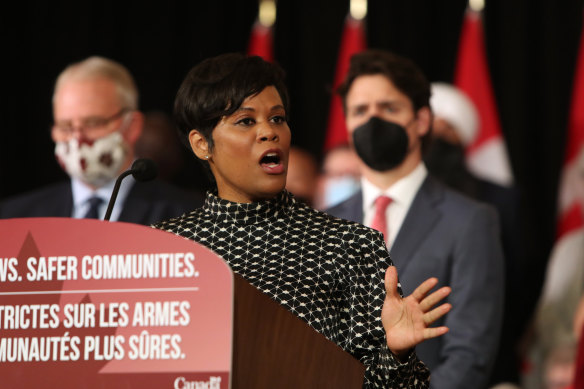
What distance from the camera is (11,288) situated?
6.18 ft

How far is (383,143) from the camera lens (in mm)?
3547

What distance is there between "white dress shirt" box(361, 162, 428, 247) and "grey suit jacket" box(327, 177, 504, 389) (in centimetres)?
4

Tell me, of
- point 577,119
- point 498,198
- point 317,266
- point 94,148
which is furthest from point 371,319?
point 577,119

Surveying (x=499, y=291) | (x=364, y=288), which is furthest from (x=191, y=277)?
(x=499, y=291)

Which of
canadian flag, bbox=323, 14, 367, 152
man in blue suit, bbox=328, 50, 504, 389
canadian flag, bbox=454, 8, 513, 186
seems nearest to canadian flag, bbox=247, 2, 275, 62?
canadian flag, bbox=323, 14, 367, 152

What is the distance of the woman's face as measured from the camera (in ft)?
7.68

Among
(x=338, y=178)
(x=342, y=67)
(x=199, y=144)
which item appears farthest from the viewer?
(x=342, y=67)

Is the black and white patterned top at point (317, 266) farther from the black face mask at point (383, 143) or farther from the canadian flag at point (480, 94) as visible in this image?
the canadian flag at point (480, 94)

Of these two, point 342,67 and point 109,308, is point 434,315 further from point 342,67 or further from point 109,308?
point 342,67

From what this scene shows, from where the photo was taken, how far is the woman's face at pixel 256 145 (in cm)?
234

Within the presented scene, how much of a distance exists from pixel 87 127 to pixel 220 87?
1.57 m

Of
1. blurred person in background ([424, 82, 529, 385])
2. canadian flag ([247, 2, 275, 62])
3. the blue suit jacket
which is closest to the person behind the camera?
the blue suit jacket

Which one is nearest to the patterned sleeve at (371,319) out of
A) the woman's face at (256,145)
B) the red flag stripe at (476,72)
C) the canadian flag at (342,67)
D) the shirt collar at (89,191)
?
the woman's face at (256,145)

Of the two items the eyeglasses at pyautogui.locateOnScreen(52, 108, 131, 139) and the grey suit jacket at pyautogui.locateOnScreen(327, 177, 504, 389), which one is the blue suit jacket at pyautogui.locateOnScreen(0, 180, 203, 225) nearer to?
the eyeglasses at pyautogui.locateOnScreen(52, 108, 131, 139)
